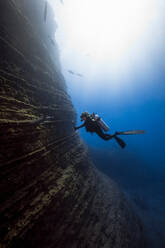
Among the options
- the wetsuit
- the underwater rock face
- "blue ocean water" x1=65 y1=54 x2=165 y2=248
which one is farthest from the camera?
"blue ocean water" x1=65 y1=54 x2=165 y2=248

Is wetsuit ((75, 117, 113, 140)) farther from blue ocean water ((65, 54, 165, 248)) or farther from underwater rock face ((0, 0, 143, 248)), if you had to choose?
underwater rock face ((0, 0, 143, 248))

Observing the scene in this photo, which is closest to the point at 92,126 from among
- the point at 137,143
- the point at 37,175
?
the point at 37,175

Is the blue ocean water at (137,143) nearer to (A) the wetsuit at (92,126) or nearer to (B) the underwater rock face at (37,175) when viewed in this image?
(A) the wetsuit at (92,126)

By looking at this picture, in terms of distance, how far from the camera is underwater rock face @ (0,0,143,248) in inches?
152

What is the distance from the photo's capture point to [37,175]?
496 cm

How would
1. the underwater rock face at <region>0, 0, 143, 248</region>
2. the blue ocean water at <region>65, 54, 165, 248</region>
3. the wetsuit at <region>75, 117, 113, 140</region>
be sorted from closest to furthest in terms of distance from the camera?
the underwater rock face at <region>0, 0, 143, 248</region>, the wetsuit at <region>75, 117, 113, 140</region>, the blue ocean water at <region>65, 54, 165, 248</region>

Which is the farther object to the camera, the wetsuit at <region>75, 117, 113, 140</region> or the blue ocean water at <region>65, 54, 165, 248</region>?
the blue ocean water at <region>65, 54, 165, 248</region>

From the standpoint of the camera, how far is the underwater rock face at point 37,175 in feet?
12.6

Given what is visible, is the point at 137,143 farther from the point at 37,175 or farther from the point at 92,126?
the point at 37,175

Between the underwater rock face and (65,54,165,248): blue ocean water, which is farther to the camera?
(65,54,165,248): blue ocean water

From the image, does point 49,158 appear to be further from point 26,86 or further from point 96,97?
point 96,97

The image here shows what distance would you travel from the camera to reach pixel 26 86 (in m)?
6.85

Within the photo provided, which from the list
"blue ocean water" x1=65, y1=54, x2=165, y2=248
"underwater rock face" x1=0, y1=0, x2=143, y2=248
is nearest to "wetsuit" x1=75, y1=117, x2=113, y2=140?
"blue ocean water" x1=65, y1=54, x2=165, y2=248

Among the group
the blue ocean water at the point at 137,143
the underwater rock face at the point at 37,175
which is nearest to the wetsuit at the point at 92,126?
the blue ocean water at the point at 137,143
